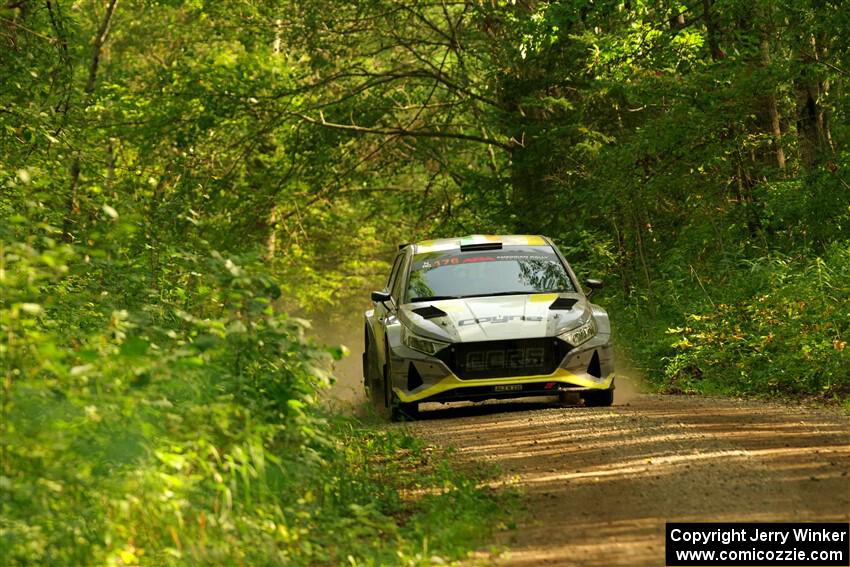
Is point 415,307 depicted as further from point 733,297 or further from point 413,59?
point 413,59

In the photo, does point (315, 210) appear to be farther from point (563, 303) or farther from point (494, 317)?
point (494, 317)

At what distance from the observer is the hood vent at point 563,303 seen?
13.4m

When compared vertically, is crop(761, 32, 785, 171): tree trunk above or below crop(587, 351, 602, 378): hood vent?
above

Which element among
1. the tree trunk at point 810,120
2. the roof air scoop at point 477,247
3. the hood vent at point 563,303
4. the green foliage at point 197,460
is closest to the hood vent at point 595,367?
the hood vent at point 563,303

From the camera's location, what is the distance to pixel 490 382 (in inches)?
509

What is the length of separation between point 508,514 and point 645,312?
44.8 ft

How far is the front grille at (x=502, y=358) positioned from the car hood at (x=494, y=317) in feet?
0.25

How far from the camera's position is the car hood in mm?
12922

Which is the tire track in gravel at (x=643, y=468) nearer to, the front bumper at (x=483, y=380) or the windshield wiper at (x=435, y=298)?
the front bumper at (x=483, y=380)

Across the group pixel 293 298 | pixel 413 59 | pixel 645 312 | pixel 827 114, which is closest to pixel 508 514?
pixel 645 312

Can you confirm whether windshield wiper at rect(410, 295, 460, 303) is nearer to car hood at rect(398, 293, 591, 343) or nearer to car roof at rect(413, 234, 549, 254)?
car hood at rect(398, 293, 591, 343)

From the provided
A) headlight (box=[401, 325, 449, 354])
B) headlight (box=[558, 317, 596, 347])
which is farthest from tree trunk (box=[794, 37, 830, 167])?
headlight (box=[401, 325, 449, 354])

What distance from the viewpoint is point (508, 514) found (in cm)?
782

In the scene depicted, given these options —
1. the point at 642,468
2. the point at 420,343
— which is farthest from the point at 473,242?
the point at 642,468
